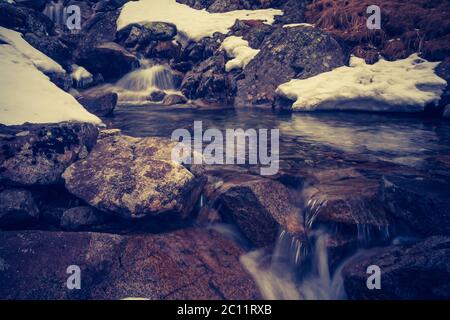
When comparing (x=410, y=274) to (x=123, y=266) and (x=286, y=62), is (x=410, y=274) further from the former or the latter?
(x=286, y=62)

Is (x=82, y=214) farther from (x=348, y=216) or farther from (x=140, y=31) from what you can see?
(x=140, y=31)

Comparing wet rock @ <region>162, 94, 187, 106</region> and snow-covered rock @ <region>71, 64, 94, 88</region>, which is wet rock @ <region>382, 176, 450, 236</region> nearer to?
wet rock @ <region>162, 94, 187, 106</region>

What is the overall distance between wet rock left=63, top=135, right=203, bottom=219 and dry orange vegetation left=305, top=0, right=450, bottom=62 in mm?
11732

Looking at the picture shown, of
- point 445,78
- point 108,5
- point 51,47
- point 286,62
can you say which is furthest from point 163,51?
point 445,78

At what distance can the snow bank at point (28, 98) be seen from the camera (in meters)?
7.49

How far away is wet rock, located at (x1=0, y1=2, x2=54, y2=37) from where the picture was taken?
13.6m

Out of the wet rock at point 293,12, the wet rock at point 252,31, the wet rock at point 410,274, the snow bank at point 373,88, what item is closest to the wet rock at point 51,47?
the wet rock at point 252,31

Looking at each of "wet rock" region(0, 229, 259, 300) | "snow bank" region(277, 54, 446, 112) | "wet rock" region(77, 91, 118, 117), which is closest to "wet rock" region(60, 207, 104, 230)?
"wet rock" region(0, 229, 259, 300)

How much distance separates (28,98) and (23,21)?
347 inches

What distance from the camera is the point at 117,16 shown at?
2161 cm

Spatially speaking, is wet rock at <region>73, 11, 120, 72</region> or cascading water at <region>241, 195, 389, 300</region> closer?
cascading water at <region>241, 195, 389, 300</region>

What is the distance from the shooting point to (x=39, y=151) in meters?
5.57
